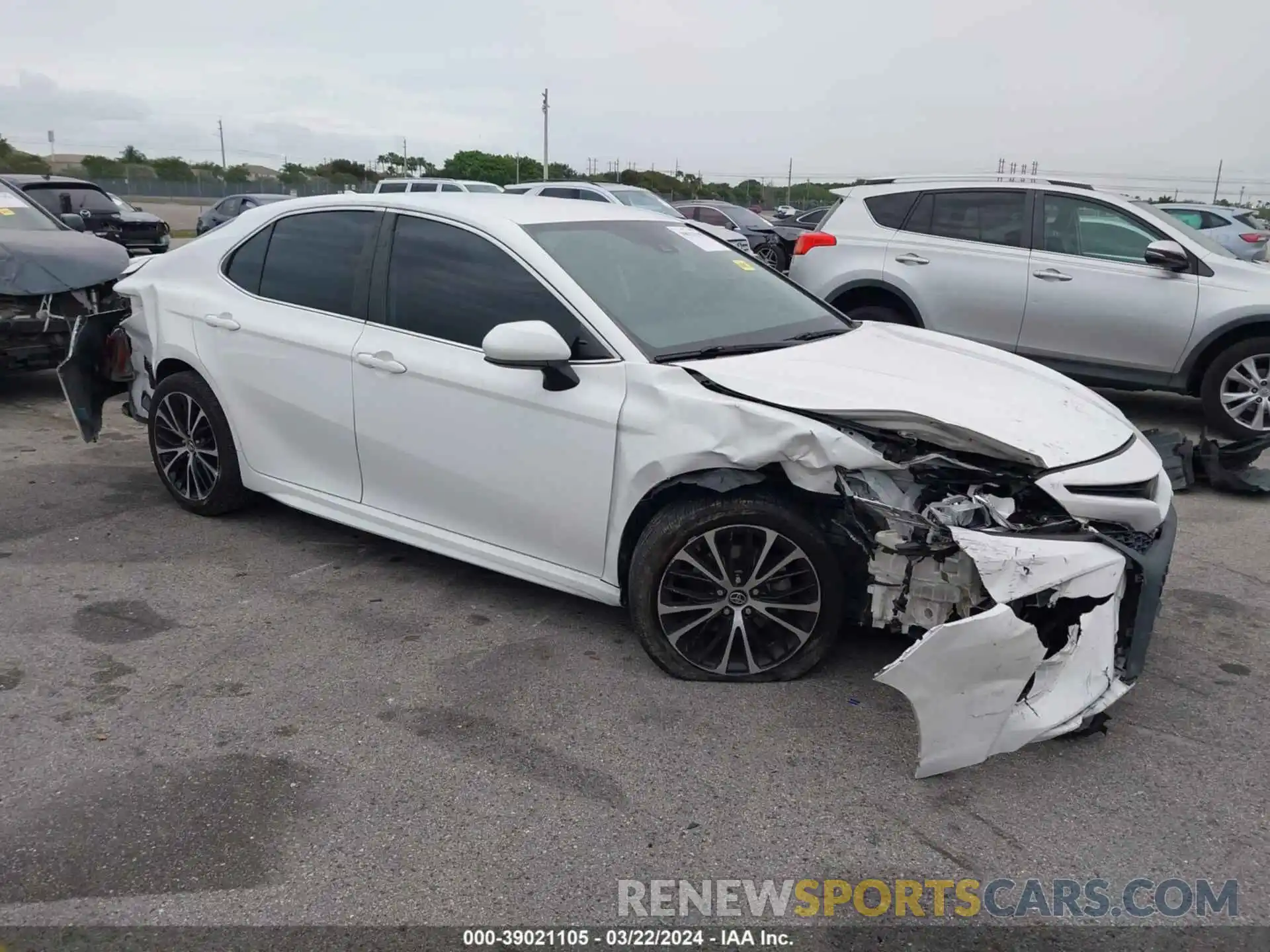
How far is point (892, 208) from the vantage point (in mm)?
8094

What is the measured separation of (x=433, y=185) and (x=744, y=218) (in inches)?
252

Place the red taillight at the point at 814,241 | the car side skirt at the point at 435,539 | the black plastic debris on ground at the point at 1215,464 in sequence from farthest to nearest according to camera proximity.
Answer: the red taillight at the point at 814,241
the black plastic debris on ground at the point at 1215,464
the car side skirt at the point at 435,539

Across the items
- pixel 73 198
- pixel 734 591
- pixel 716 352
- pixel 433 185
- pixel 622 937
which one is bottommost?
pixel 622 937

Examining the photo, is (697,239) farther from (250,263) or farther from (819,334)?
(250,263)

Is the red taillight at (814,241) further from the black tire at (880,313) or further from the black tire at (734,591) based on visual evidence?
the black tire at (734,591)

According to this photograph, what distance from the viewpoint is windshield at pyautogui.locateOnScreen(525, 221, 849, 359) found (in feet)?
12.6

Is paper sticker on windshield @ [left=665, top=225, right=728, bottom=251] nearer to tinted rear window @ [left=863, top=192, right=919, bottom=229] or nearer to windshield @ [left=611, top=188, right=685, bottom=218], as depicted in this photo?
tinted rear window @ [left=863, top=192, right=919, bottom=229]

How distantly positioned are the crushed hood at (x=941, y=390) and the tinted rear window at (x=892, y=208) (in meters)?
4.15

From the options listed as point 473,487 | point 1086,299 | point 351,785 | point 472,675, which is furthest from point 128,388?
point 1086,299

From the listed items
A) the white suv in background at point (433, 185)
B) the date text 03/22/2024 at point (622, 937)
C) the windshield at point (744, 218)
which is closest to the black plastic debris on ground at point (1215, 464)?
the date text 03/22/2024 at point (622, 937)

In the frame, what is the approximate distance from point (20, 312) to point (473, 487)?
484 centimetres

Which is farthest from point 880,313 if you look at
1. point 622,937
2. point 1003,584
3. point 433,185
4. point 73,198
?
point 73,198

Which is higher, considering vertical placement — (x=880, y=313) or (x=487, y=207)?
(x=487, y=207)

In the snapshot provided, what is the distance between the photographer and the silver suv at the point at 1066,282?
705cm
